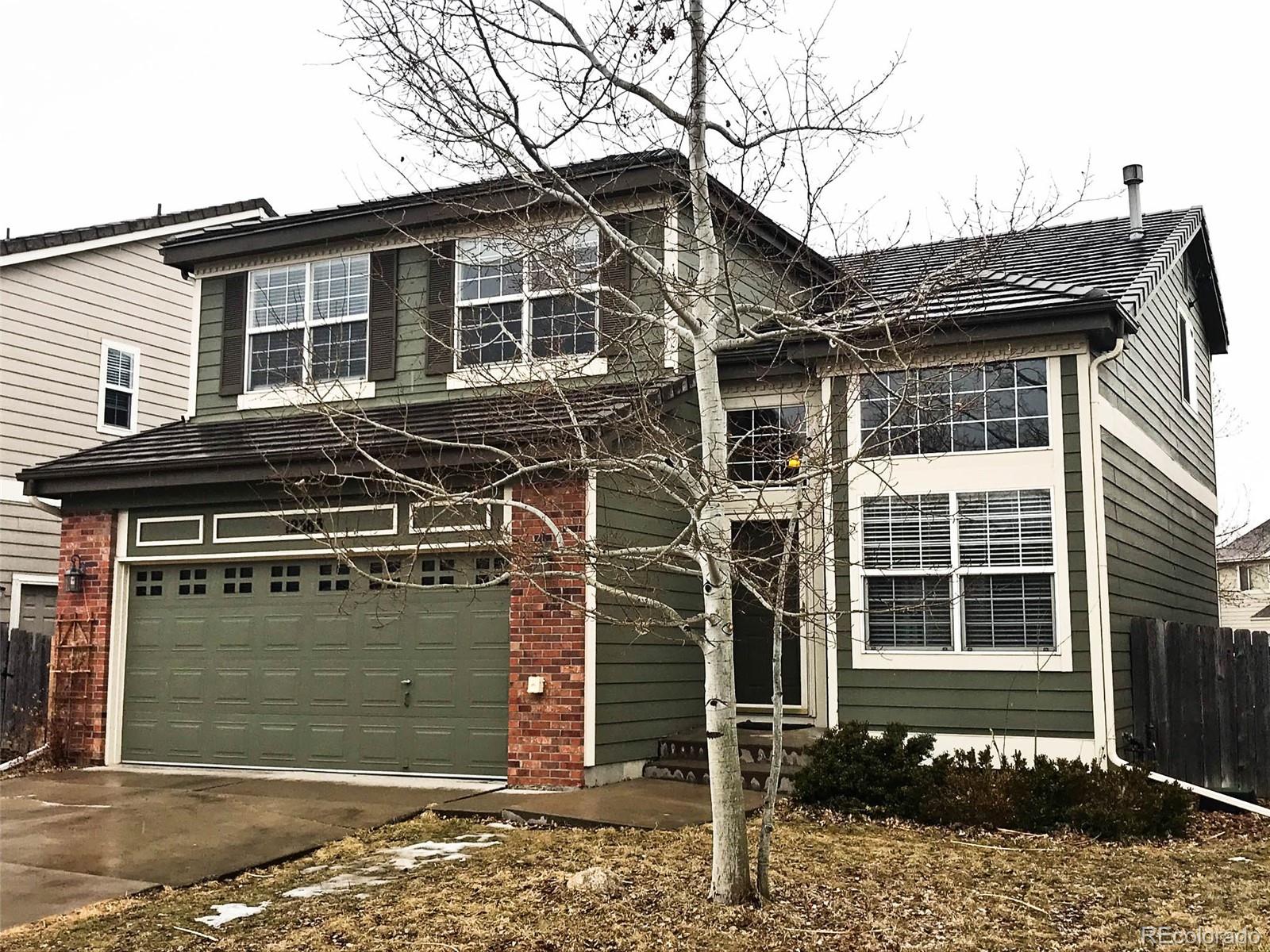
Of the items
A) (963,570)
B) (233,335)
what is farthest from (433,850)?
(233,335)

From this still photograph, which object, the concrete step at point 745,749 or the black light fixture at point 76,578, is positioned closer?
the concrete step at point 745,749

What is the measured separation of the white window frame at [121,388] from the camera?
17.0m

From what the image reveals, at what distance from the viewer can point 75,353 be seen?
54.5 ft

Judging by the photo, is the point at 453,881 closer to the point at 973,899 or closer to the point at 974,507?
the point at 973,899

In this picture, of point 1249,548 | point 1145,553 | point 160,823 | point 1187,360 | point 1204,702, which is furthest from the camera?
point 1249,548

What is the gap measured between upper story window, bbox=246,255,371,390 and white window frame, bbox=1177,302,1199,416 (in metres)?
9.97

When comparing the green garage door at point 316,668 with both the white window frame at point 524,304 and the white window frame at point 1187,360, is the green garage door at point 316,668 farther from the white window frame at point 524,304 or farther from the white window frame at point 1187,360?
the white window frame at point 1187,360

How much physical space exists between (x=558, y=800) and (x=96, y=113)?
8.30 m

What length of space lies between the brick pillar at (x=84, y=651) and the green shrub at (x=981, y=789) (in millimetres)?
7803

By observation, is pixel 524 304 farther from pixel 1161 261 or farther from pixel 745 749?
pixel 1161 261

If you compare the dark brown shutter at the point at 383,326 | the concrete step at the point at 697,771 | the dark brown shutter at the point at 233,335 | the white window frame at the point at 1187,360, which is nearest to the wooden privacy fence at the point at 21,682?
the dark brown shutter at the point at 233,335

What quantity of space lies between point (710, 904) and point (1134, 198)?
1036 cm

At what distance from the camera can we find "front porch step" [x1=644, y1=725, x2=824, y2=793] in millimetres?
10125

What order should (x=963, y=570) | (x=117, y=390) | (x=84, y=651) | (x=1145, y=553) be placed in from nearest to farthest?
(x=963, y=570) → (x=1145, y=553) → (x=84, y=651) → (x=117, y=390)
